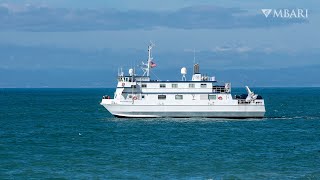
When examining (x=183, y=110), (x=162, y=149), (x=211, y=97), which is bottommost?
(x=162, y=149)

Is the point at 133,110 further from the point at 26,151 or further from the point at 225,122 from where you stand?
the point at 26,151

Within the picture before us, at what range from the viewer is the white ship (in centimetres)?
7631

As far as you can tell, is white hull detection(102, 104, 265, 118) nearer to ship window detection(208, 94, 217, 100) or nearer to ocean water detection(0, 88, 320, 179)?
ocean water detection(0, 88, 320, 179)

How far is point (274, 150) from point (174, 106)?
1019 inches

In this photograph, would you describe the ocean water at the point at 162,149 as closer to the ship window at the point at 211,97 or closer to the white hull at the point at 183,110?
the white hull at the point at 183,110

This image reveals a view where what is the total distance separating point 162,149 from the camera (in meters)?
52.4

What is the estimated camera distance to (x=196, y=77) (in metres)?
77.5

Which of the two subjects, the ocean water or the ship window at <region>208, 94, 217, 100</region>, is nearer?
the ocean water

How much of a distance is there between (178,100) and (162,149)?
79.9 feet

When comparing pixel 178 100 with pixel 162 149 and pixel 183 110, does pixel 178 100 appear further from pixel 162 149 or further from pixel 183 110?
pixel 162 149

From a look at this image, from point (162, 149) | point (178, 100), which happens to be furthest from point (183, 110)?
point (162, 149)

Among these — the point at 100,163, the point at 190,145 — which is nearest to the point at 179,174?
the point at 100,163

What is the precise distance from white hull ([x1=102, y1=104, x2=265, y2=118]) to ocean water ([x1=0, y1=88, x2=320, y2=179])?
2.83ft

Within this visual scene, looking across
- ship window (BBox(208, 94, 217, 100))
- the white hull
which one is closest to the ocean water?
the white hull
